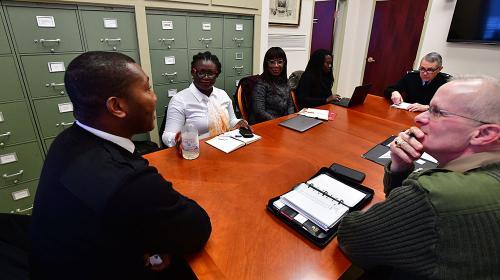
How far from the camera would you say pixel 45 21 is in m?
1.90

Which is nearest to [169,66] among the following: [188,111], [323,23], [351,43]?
[188,111]

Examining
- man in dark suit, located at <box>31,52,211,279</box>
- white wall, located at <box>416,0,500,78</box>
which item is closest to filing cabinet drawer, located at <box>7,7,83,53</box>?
man in dark suit, located at <box>31,52,211,279</box>

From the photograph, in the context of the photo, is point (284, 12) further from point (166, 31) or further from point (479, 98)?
point (479, 98)

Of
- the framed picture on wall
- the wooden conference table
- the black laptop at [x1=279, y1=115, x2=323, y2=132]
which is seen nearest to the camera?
the wooden conference table

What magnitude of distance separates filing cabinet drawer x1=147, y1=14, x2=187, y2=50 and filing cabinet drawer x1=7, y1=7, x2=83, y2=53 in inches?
23.7

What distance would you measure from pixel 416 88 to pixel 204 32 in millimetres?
2407

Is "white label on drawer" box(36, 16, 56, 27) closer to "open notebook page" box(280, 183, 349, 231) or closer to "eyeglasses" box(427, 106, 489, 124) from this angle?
"open notebook page" box(280, 183, 349, 231)

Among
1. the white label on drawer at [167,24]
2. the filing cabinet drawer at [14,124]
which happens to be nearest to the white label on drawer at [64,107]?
the filing cabinet drawer at [14,124]

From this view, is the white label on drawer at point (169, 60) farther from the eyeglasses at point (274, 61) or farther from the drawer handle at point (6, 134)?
the drawer handle at point (6, 134)

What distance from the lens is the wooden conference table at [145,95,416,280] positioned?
2.56 feet

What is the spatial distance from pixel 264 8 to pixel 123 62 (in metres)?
2.79

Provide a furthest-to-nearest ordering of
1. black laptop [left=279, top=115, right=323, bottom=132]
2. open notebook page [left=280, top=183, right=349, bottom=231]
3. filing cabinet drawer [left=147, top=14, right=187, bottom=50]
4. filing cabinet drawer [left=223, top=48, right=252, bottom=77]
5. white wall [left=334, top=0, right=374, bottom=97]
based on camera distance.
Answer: white wall [left=334, top=0, right=374, bottom=97] < filing cabinet drawer [left=223, top=48, right=252, bottom=77] < filing cabinet drawer [left=147, top=14, right=187, bottom=50] < black laptop [left=279, top=115, right=323, bottom=132] < open notebook page [left=280, top=183, right=349, bottom=231]

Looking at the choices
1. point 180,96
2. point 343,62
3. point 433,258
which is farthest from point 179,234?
point 343,62

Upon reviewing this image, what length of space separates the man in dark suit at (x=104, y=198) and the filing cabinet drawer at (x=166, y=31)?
1.84 meters
